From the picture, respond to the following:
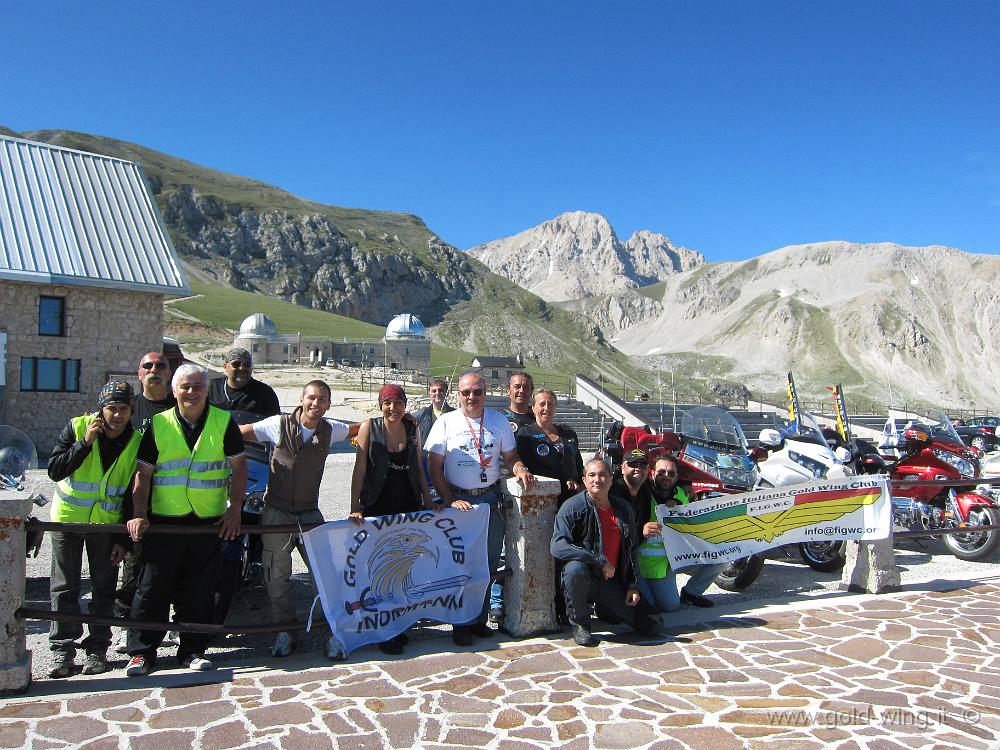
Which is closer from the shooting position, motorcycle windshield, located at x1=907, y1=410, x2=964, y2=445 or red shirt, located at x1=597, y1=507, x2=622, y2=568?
red shirt, located at x1=597, y1=507, x2=622, y2=568

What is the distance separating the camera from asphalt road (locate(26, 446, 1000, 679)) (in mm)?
5316

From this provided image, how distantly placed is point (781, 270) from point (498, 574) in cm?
16542

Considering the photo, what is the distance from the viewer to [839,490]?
23.4ft

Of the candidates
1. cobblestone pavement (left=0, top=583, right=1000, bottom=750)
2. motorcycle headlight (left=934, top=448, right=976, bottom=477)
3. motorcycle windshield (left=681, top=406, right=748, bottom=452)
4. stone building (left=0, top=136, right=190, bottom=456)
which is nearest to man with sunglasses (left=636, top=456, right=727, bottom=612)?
cobblestone pavement (left=0, top=583, right=1000, bottom=750)

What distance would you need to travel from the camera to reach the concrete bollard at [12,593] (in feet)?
14.6

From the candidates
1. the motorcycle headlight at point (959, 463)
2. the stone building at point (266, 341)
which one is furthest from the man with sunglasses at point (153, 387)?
the stone building at point (266, 341)

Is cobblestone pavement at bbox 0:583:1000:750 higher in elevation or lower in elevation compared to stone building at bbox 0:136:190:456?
lower

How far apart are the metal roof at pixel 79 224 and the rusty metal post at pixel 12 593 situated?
57.0ft

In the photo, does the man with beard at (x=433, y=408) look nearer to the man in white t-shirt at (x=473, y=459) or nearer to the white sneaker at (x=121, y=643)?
the man in white t-shirt at (x=473, y=459)

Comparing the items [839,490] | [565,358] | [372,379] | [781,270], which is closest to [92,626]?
[839,490]

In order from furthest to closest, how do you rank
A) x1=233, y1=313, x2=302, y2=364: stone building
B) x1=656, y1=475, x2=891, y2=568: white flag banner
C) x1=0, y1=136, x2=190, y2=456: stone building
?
x1=233, y1=313, x2=302, y2=364: stone building
x1=0, y1=136, x2=190, y2=456: stone building
x1=656, y1=475, x2=891, y2=568: white flag banner

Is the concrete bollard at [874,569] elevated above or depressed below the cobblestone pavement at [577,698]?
above

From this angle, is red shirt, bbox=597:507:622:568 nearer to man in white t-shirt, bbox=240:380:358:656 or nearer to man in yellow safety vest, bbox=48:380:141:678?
man in white t-shirt, bbox=240:380:358:656

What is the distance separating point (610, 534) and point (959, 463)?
5.91 meters
